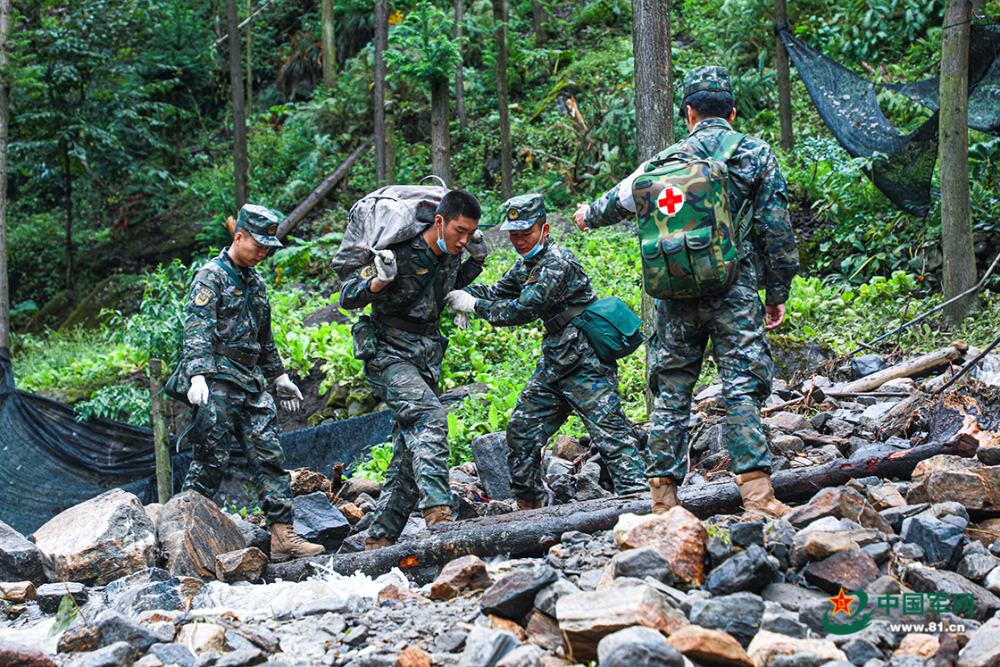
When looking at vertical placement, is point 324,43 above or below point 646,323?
above

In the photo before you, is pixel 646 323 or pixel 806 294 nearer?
pixel 646 323

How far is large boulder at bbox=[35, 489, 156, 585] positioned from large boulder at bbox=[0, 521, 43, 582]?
2.1 inches

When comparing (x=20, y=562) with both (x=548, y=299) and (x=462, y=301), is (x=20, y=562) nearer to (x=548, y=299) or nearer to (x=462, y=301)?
(x=462, y=301)

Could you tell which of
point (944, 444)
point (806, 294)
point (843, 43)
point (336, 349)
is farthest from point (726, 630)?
point (843, 43)

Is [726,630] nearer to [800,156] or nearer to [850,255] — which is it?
[850,255]

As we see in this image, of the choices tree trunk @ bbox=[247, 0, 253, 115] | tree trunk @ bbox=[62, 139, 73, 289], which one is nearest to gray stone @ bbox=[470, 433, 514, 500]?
tree trunk @ bbox=[62, 139, 73, 289]

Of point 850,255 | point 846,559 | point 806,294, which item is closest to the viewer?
point 846,559

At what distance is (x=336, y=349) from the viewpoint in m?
9.42

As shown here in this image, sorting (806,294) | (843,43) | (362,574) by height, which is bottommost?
(362,574)

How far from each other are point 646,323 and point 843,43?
10.6 metres

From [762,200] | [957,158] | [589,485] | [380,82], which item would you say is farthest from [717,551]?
[380,82]

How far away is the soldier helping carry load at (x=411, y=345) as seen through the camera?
4.49m

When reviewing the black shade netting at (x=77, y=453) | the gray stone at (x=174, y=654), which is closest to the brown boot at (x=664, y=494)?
the gray stone at (x=174, y=654)

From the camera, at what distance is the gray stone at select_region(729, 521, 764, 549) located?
312 cm
